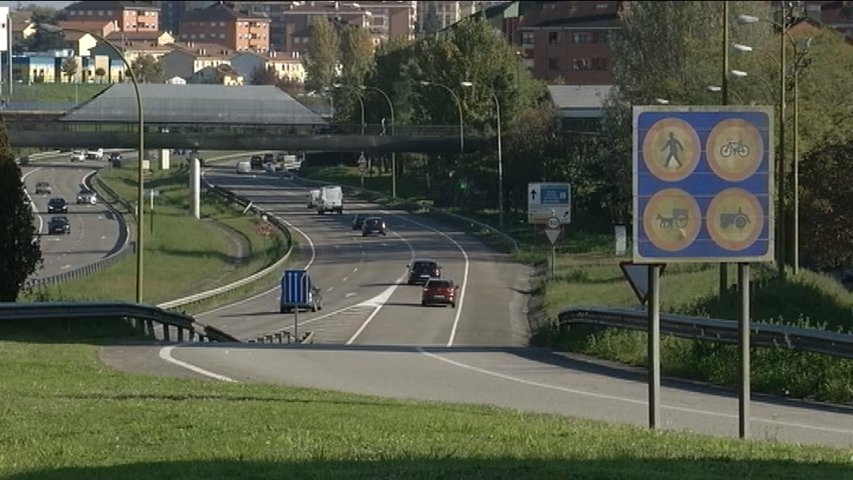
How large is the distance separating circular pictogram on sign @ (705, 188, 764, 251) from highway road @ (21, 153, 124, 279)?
50.0 metres

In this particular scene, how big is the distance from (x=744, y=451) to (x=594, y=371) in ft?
43.3

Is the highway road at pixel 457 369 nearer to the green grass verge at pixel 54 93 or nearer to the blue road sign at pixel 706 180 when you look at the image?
the blue road sign at pixel 706 180

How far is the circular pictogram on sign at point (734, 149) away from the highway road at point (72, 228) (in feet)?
165

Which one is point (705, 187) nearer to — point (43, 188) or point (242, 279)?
point (242, 279)

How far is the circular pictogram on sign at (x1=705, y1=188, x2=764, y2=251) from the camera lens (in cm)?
1641

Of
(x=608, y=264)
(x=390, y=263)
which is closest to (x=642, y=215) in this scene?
(x=608, y=264)

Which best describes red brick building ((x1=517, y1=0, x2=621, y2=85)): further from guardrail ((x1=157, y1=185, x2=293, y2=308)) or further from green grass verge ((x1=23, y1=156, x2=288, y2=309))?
green grass verge ((x1=23, y1=156, x2=288, y2=309))

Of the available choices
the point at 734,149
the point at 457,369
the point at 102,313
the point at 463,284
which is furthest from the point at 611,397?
the point at 463,284

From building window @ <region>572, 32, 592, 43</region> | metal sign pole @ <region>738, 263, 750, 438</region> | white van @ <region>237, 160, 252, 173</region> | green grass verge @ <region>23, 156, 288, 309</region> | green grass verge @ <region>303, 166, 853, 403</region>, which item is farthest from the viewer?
white van @ <region>237, 160, 252, 173</region>

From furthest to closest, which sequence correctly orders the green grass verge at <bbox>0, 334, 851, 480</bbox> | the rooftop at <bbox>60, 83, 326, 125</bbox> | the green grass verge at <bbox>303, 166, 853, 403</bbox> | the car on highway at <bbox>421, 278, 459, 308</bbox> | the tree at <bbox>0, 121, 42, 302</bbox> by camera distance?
the rooftop at <bbox>60, 83, 326, 125</bbox>, the car on highway at <bbox>421, 278, 459, 308</bbox>, the tree at <bbox>0, 121, 42, 302</bbox>, the green grass verge at <bbox>303, 166, 853, 403</bbox>, the green grass verge at <bbox>0, 334, 851, 480</bbox>

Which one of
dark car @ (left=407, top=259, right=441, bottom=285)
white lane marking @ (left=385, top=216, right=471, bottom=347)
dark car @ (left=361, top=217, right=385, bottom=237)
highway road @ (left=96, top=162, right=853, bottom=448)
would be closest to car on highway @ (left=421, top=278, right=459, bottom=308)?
white lane marking @ (left=385, top=216, right=471, bottom=347)

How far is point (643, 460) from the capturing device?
13156 mm

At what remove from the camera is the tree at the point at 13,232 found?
126 feet

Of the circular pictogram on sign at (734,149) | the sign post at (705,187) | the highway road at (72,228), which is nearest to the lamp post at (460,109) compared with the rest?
the highway road at (72,228)
